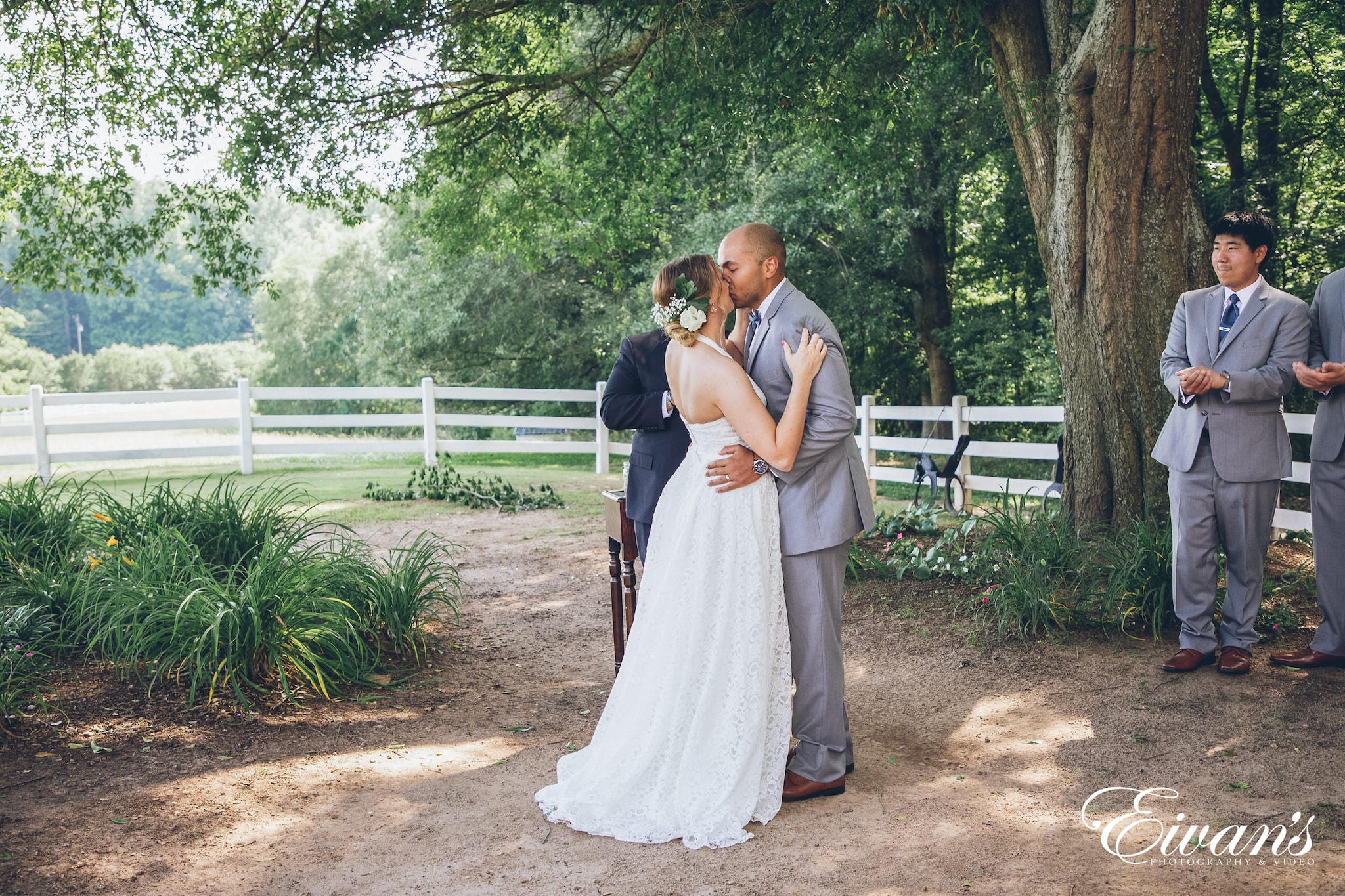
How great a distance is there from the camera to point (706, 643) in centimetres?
359

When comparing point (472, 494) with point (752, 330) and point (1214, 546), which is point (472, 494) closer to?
point (752, 330)

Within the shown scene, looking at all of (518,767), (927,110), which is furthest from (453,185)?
(518,767)

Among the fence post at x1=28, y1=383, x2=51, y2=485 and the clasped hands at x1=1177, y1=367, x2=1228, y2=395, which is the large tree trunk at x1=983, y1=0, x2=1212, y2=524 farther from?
the fence post at x1=28, y1=383, x2=51, y2=485

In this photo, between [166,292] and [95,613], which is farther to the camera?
[166,292]

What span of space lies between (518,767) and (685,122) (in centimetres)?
677

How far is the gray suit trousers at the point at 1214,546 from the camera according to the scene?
457 cm

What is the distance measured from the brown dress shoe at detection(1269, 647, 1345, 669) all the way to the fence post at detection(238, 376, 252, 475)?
13013mm

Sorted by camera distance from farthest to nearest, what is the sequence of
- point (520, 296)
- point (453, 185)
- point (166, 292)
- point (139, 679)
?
point (166, 292) → point (520, 296) → point (453, 185) → point (139, 679)

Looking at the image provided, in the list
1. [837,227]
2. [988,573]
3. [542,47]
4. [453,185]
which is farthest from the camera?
[837,227]

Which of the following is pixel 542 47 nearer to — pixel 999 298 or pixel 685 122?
pixel 685 122

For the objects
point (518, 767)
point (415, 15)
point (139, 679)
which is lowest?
point (518, 767)

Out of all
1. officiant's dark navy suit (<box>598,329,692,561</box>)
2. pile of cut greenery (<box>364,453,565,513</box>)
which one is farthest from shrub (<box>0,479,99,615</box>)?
pile of cut greenery (<box>364,453,565,513</box>)

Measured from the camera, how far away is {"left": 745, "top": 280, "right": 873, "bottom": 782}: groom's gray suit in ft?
11.8

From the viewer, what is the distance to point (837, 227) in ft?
52.5
